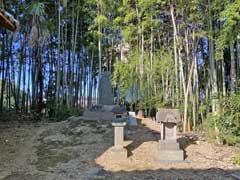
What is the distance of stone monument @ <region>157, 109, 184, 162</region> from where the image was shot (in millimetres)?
5602

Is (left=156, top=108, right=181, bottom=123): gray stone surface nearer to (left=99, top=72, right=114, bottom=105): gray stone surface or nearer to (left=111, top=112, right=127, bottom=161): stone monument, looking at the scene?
(left=111, top=112, right=127, bottom=161): stone monument

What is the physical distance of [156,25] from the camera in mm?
9617

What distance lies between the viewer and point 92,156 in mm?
5770

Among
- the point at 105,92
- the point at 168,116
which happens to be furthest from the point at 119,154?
the point at 105,92

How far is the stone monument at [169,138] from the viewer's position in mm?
5602

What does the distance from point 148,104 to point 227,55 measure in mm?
3968

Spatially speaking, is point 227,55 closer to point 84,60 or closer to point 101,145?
point 84,60

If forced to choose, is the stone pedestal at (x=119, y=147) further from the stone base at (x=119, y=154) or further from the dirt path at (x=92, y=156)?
the dirt path at (x=92, y=156)

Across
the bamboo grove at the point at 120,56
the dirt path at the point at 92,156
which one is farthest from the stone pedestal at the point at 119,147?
the bamboo grove at the point at 120,56

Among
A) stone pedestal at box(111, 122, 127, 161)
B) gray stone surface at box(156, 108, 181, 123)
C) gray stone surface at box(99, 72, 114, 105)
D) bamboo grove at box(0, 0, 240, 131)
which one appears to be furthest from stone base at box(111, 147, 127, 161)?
gray stone surface at box(99, 72, 114, 105)

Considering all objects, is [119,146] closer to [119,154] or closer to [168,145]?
[119,154]

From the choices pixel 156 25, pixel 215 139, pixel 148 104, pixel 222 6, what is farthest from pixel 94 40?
pixel 215 139

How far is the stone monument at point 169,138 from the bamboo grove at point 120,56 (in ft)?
6.67

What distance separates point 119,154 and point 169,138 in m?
1.03
